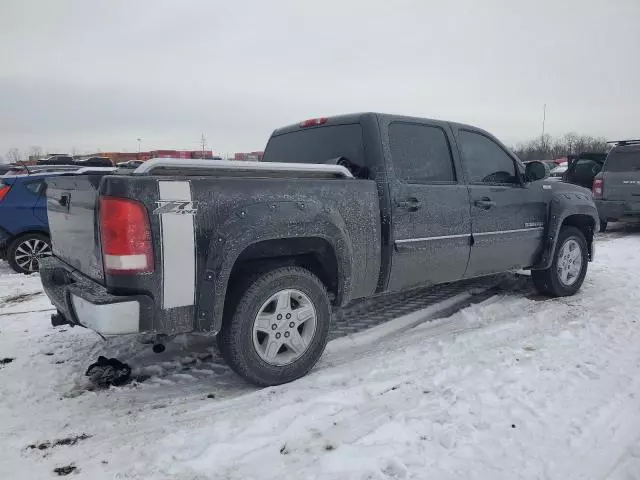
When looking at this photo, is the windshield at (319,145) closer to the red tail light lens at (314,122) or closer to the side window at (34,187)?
the red tail light lens at (314,122)

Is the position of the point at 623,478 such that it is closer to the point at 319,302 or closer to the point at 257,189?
the point at 319,302

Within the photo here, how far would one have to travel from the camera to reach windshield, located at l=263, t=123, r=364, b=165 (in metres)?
3.92

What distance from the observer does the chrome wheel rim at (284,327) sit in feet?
10.4

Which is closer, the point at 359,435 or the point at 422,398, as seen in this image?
the point at 359,435

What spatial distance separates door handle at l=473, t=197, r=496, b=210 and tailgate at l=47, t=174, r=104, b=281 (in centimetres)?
321

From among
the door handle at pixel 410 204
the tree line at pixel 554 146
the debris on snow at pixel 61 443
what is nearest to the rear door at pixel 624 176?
the door handle at pixel 410 204

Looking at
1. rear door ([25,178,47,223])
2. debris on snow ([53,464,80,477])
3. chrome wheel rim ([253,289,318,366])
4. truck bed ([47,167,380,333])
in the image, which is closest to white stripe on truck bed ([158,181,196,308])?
truck bed ([47,167,380,333])

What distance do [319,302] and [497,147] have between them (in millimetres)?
2785

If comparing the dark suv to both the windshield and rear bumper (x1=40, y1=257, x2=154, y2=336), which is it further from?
rear bumper (x1=40, y1=257, x2=154, y2=336)

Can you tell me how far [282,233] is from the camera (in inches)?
121

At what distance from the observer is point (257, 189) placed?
3.01 meters

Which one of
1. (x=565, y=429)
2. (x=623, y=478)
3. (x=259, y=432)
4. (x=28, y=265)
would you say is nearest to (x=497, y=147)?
(x=565, y=429)

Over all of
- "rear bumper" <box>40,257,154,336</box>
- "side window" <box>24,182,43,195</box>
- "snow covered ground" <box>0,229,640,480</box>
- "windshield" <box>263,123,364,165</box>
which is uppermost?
"windshield" <box>263,123,364,165</box>

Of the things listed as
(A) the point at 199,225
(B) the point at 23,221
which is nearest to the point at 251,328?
(A) the point at 199,225
